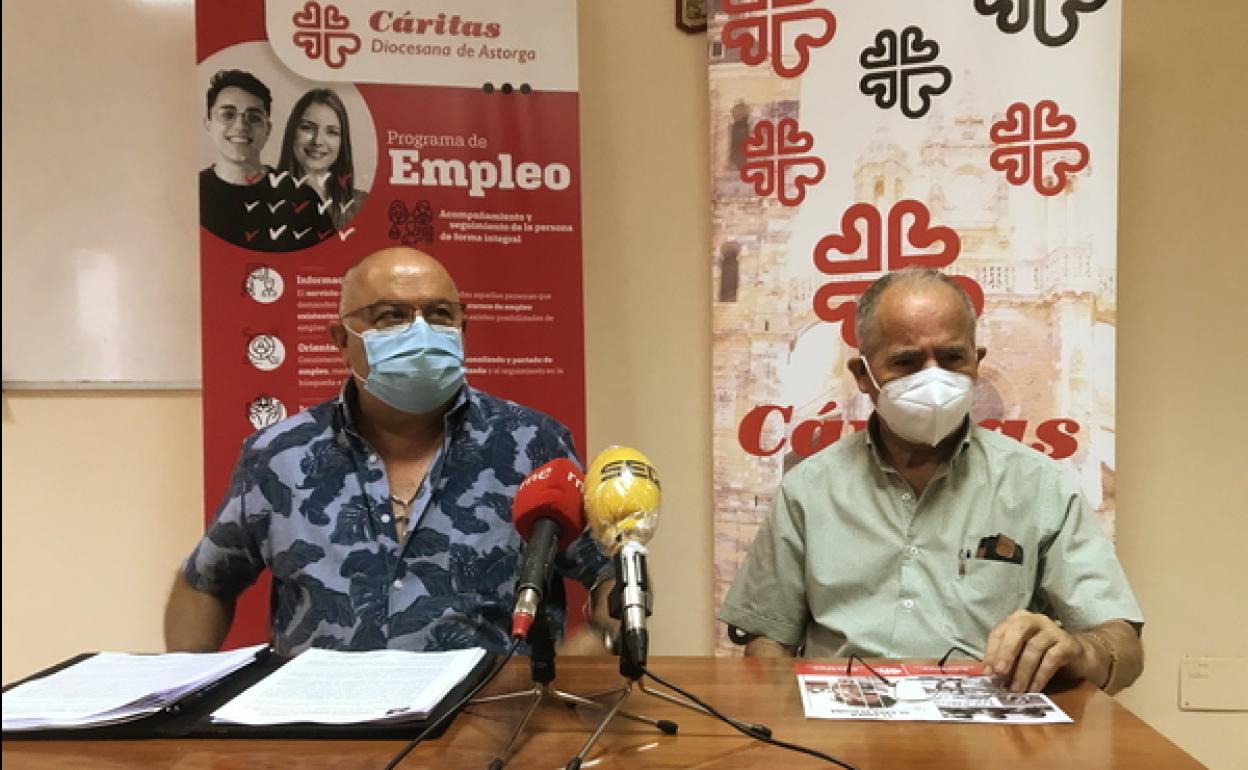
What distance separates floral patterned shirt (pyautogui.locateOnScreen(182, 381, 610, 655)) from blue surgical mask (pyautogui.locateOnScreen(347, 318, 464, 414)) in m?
0.07

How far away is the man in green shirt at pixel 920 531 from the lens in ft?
5.26

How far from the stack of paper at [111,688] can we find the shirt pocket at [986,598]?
1.19 m

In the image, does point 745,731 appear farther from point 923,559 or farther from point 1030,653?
point 923,559

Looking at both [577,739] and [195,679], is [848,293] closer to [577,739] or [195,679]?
[577,739]

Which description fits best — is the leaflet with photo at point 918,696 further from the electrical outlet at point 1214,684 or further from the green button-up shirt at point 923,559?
the electrical outlet at point 1214,684

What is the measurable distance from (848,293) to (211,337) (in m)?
1.63

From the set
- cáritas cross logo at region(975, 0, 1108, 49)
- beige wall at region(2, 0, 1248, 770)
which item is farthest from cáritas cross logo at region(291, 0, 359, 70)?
cáritas cross logo at region(975, 0, 1108, 49)

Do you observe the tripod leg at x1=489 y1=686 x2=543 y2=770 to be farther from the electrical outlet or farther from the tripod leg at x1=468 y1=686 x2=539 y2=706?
the electrical outlet

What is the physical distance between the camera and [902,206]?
220 cm

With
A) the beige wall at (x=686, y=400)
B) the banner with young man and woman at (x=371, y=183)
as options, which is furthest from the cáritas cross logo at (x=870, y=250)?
the banner with young man and woman at (x=371, y=183)

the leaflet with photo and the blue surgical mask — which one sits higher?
the blue surgical mask

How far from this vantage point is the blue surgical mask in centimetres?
176

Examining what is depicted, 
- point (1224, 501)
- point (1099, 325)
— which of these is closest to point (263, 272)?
point (1099, 325)

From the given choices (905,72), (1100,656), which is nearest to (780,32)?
(905,72)
